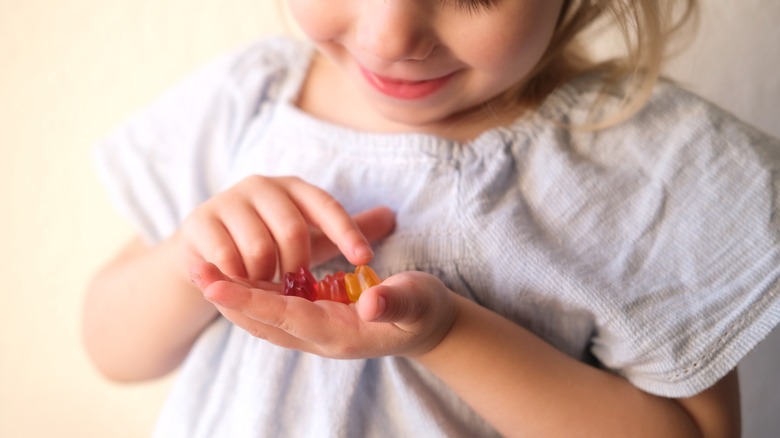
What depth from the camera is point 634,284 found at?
51 centimetres

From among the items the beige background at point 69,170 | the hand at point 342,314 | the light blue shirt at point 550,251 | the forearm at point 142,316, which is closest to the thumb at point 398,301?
the hand at point 342,314

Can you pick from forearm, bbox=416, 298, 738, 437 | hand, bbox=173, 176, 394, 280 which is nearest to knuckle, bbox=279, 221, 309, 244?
hand, bbox=173, 176, 394, 280

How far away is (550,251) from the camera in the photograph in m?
0.52

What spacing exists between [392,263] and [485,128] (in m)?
0.13

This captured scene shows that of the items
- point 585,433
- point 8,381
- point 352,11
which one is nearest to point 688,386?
point 585,433

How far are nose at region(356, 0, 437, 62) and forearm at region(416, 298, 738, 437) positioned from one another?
6.3 inches

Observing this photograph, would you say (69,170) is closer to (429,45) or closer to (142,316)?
(142,316)

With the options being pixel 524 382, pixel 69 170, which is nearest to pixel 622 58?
pixel 524 382

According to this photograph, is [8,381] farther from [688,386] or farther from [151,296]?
[688,386]

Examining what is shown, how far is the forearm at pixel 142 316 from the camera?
579 millimetres

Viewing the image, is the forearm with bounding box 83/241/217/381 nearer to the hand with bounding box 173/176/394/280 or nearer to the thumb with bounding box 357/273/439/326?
the hand with bounding box 173/176/394/280

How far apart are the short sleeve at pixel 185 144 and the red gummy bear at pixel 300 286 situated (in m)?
0.23

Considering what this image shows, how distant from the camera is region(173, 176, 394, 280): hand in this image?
0.47 metres

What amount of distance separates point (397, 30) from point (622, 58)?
0.26m
